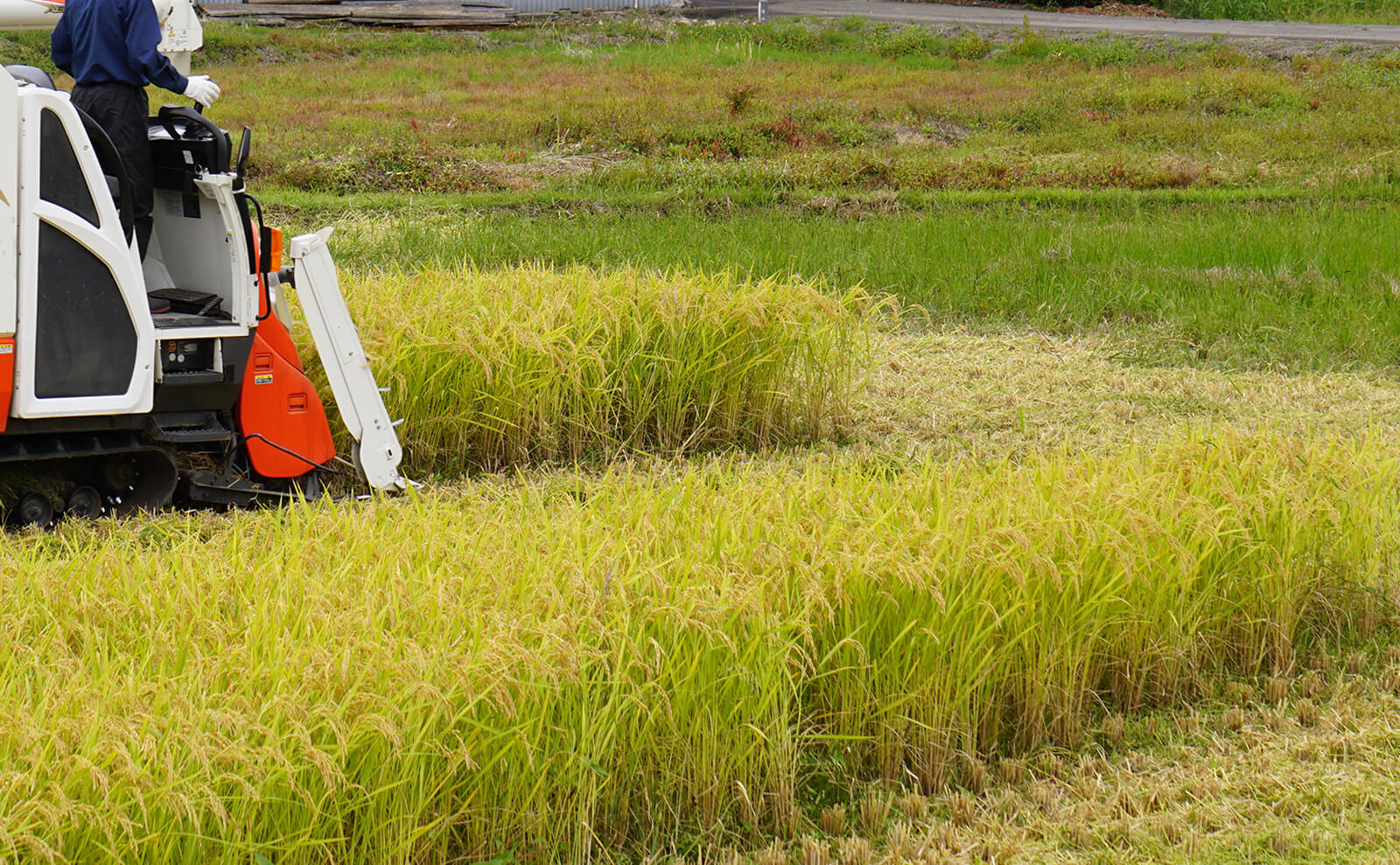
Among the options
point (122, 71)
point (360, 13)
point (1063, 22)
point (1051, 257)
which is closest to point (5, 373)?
point (122, 71)

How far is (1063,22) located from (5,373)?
2106cm

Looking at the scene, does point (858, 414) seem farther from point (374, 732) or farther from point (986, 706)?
point (374, 732)

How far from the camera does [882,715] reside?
322 cm

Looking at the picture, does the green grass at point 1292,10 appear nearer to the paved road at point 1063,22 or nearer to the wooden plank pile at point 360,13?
the paved road at point 1063,22

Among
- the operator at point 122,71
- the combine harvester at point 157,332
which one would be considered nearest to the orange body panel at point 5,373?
the combine harvester at point 157,332

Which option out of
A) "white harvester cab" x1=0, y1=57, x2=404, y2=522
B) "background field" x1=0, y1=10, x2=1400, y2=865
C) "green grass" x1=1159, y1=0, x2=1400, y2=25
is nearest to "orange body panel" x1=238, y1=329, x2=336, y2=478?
"white harvester cab" x1=0, y1=57, x2=404, y2=522

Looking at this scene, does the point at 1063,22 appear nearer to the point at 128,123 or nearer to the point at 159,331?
the point at 128,123

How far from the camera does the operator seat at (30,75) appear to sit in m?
4.27

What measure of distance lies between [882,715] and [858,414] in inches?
128

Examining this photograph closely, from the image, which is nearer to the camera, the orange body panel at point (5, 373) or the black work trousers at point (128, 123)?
the orange body panel at point (5, 373)

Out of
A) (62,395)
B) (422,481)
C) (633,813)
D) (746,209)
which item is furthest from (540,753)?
(746,209)

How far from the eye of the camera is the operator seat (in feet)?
14.0

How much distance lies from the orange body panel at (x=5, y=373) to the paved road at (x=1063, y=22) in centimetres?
1921

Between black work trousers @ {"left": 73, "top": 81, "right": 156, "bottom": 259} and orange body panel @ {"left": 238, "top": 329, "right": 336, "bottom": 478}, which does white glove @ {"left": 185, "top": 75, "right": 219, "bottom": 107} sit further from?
orange body panel @ {"left": 238, "top": 329, "right": 336, "bottom": 478}
